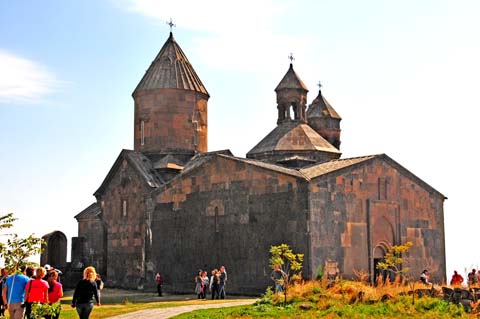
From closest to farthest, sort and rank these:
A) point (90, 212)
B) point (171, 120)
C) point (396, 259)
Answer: point (396, 259)
point (171, 120)
point (90, 212)

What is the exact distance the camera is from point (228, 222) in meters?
20.1

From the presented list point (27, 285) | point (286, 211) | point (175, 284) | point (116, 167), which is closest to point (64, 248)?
point (116, 167)

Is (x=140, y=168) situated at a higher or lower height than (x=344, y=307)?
higher

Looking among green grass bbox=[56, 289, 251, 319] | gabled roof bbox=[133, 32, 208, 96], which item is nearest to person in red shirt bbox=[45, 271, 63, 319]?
green grass bbox=[56, 289, 251, 319]

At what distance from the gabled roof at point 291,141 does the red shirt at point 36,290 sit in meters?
16.4

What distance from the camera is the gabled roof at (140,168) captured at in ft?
77.5

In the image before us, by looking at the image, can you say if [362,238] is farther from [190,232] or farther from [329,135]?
[329,135]

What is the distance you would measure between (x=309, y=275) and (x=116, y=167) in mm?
10415

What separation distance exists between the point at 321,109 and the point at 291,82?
235 inches

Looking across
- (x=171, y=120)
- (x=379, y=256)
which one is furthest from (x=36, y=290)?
(x=171, y=120)

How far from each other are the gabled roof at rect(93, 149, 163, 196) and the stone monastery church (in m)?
0.05

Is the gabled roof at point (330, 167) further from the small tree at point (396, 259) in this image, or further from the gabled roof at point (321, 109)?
the gabled roof at point (321, 109)

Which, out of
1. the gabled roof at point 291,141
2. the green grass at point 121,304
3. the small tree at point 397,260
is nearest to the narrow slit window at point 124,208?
the green grass at point 121,304

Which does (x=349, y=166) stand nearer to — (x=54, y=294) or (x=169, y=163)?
(x=169, y=163)
